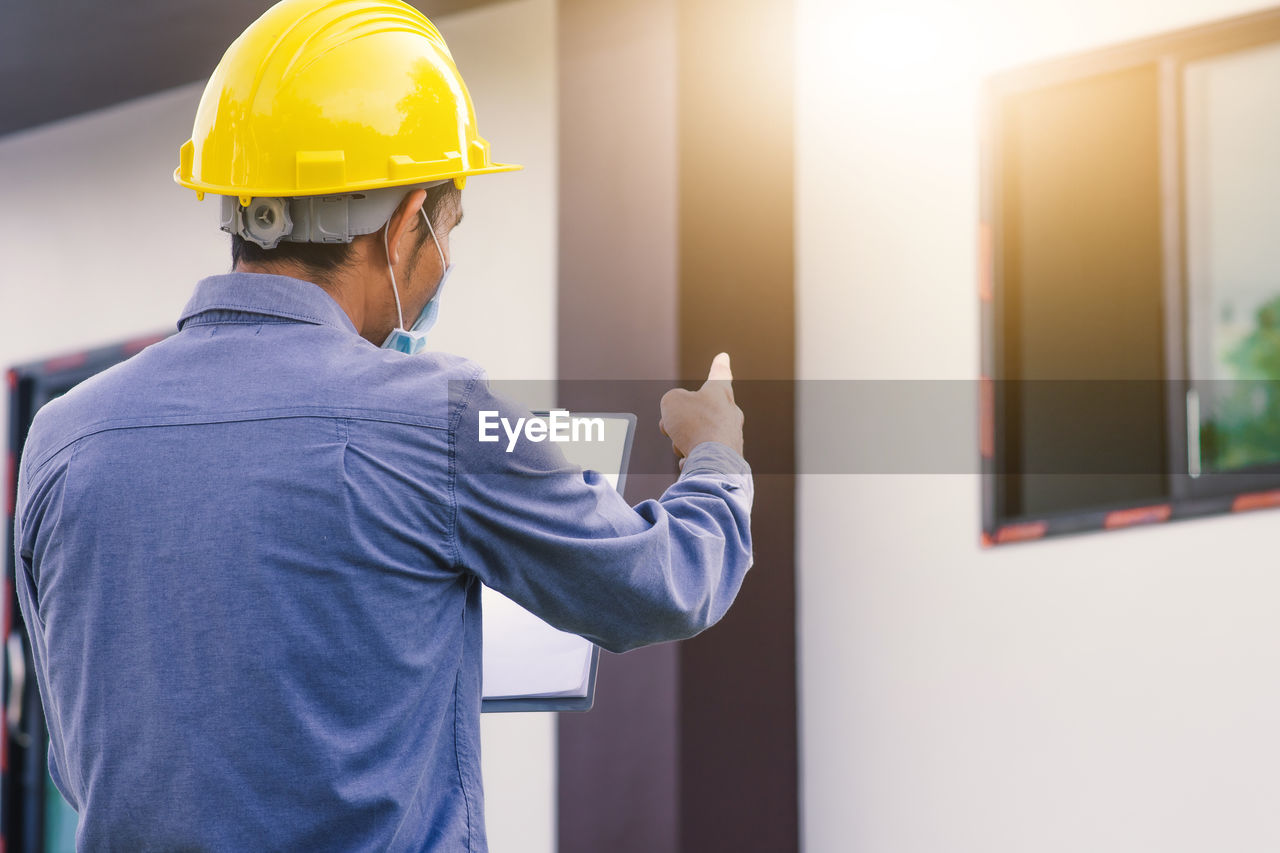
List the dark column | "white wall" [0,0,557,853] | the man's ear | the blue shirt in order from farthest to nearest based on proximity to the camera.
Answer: "white wall" [0,0,557,853], the dark column, the man's ear, the blue shirt

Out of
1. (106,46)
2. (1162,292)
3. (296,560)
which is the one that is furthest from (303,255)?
(106,46)

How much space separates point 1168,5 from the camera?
2674mm

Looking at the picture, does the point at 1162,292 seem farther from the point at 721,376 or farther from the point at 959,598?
the point at 721,376

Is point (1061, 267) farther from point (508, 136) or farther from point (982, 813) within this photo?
point (508, 136)

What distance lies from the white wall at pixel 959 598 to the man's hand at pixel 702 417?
153cm

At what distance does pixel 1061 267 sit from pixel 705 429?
1674 millimetres

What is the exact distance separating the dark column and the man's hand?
1.41 m

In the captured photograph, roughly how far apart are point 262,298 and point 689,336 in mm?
1759

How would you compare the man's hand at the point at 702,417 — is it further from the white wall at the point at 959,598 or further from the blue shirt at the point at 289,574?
the white wall at the point at 959,598

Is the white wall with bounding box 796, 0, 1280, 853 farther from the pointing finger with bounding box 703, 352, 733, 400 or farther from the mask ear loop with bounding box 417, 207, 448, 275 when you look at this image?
the mask ear loop with bounding box 417, 207, 448, 275

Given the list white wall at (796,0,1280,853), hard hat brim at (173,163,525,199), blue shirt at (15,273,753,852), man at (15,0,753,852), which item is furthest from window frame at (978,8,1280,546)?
hard hat brim at (173,163,525,199)

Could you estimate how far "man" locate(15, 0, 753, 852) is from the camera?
3.55ft

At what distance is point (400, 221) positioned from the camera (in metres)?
1.31

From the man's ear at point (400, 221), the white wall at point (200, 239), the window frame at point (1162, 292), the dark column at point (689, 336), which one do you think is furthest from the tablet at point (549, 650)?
the white wall at point (200, 239)
